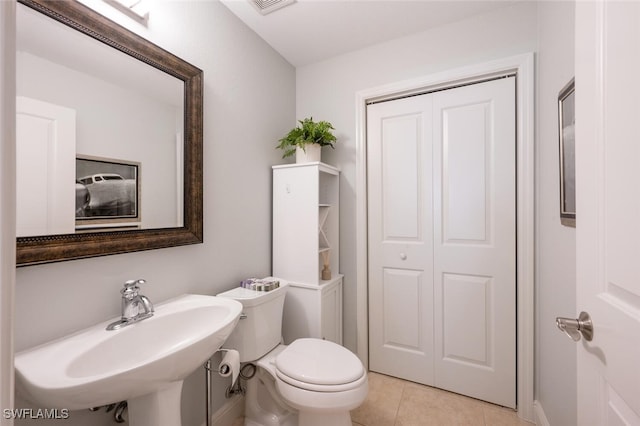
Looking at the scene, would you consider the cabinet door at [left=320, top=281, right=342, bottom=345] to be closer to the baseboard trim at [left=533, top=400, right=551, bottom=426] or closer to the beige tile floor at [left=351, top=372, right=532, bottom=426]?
the beige tile floor at [left=351, top=372, right=532, bottom=426]

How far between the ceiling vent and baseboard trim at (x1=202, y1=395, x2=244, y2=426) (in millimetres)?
2253

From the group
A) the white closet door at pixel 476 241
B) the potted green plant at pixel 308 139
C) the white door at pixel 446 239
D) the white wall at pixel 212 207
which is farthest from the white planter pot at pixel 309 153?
the white closet door at pixel 476 241

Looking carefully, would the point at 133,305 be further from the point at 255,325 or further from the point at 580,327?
the point at 580,327

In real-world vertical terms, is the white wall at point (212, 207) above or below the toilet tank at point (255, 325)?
above

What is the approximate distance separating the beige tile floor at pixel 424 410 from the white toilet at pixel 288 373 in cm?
30

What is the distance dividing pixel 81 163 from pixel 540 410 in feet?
8.09

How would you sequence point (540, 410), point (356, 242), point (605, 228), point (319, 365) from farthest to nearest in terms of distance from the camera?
point (356, 242) < point (540, 410) < point (319, 365) < point (605, 228)

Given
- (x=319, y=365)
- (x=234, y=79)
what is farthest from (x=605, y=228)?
(x=234, y=79)

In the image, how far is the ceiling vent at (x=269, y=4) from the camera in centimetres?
153

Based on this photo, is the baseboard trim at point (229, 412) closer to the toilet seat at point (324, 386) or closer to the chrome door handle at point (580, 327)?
the toilet seat at point (324, 386)

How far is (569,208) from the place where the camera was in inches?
44.2

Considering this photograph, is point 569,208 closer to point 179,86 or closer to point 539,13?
point 539,13

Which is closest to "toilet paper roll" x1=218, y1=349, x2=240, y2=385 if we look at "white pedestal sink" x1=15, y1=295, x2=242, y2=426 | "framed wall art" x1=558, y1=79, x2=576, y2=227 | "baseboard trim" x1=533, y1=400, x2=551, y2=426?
"white pedestal sink" x1=15, y1=295, x2=242, y2=426

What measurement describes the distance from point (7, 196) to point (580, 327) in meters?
1.05
